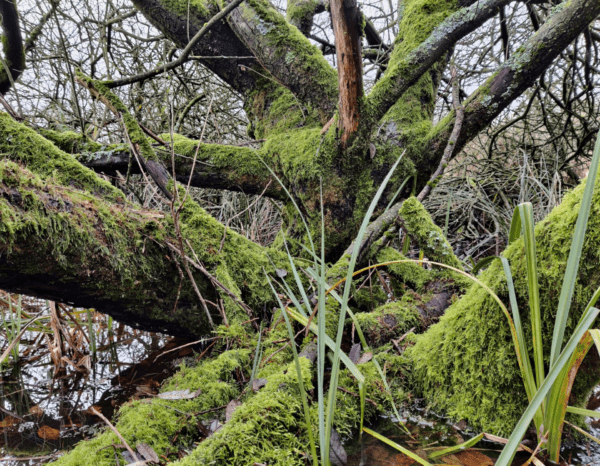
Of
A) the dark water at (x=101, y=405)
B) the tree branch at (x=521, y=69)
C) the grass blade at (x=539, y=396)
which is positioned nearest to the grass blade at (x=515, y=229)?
the grass blade at (x=539, y=396)

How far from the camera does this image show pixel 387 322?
1.61m

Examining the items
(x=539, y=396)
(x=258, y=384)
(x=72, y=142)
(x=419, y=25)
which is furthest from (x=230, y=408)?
(x=419, y=25)

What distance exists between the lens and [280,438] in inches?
35.2

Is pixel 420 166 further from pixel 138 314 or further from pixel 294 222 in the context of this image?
pixel 138 314

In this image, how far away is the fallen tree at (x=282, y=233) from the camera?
1042 millimetres

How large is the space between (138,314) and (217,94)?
3.87m

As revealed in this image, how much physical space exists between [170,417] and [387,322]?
0.94 meters

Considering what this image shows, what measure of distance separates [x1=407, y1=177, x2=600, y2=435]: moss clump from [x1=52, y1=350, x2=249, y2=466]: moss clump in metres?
0.67

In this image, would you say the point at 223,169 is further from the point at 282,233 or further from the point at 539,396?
the point at 539,396

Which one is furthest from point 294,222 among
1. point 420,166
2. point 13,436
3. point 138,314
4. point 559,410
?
point 559,410

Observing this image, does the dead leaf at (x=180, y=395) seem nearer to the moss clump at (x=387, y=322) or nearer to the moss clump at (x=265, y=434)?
the moss clump at (x=265, y=434)

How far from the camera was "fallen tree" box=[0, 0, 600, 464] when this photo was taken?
104cm

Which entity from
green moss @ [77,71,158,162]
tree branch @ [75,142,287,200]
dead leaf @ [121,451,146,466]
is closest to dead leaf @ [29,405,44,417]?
dead leaf @ [121,451,146,466]

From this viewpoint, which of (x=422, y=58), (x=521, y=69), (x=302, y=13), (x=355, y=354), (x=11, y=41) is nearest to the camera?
(x=355, y=354)
